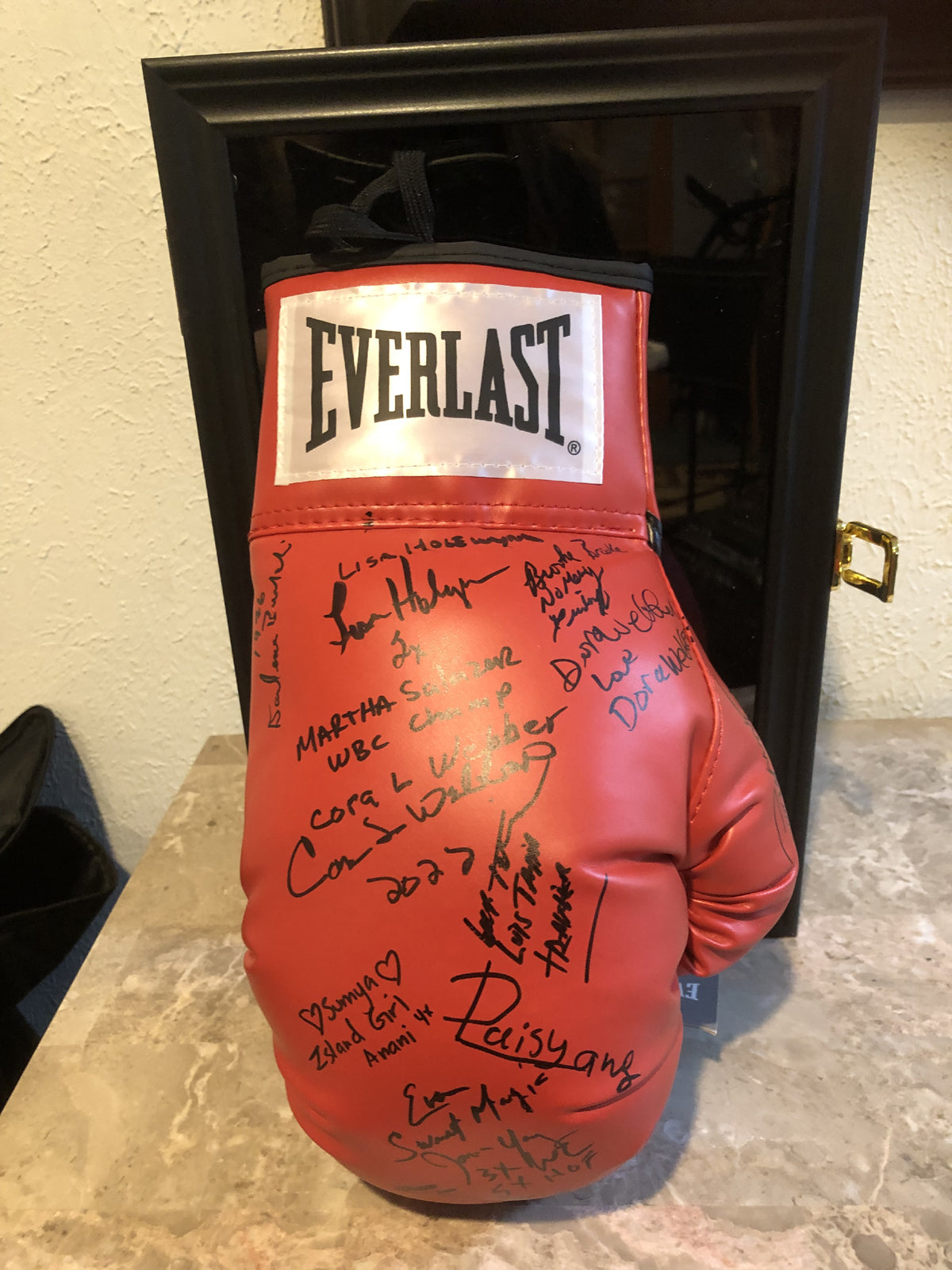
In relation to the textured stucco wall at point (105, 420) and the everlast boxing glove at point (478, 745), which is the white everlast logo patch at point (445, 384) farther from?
the textured stucco wall at point (105, 420)

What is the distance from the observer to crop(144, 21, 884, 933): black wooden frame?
0.47 metres

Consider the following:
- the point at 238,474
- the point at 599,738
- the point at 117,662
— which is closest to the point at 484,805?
the point at 599,738

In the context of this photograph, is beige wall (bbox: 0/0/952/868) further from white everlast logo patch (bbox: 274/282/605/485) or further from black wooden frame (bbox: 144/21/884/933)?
white everlast logo patch (bbox: 274/282/605/485)

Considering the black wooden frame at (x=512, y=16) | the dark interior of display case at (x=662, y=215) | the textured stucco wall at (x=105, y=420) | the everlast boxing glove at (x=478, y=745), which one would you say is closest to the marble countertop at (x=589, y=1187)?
the everlast boxing glove at (x=478, y=745)

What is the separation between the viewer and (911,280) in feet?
2.33

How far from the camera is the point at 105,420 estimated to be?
2.41 feet

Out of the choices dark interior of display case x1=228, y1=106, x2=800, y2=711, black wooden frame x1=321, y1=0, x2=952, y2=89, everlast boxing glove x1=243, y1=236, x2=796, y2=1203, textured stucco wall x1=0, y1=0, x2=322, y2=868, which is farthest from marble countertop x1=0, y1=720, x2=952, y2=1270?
black wooden frame x1=321, y1=0, x2=952, y2=89

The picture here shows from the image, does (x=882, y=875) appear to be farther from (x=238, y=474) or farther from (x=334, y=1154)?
(x=238, y=474)

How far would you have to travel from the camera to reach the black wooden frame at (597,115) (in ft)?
1.53

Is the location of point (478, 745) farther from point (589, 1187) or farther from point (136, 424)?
point (136, 424)

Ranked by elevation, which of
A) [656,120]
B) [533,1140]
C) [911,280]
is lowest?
[533,1140]

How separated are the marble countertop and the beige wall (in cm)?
25

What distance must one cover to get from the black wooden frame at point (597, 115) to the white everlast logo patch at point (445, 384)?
0.14m

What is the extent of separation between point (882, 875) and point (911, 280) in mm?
513
